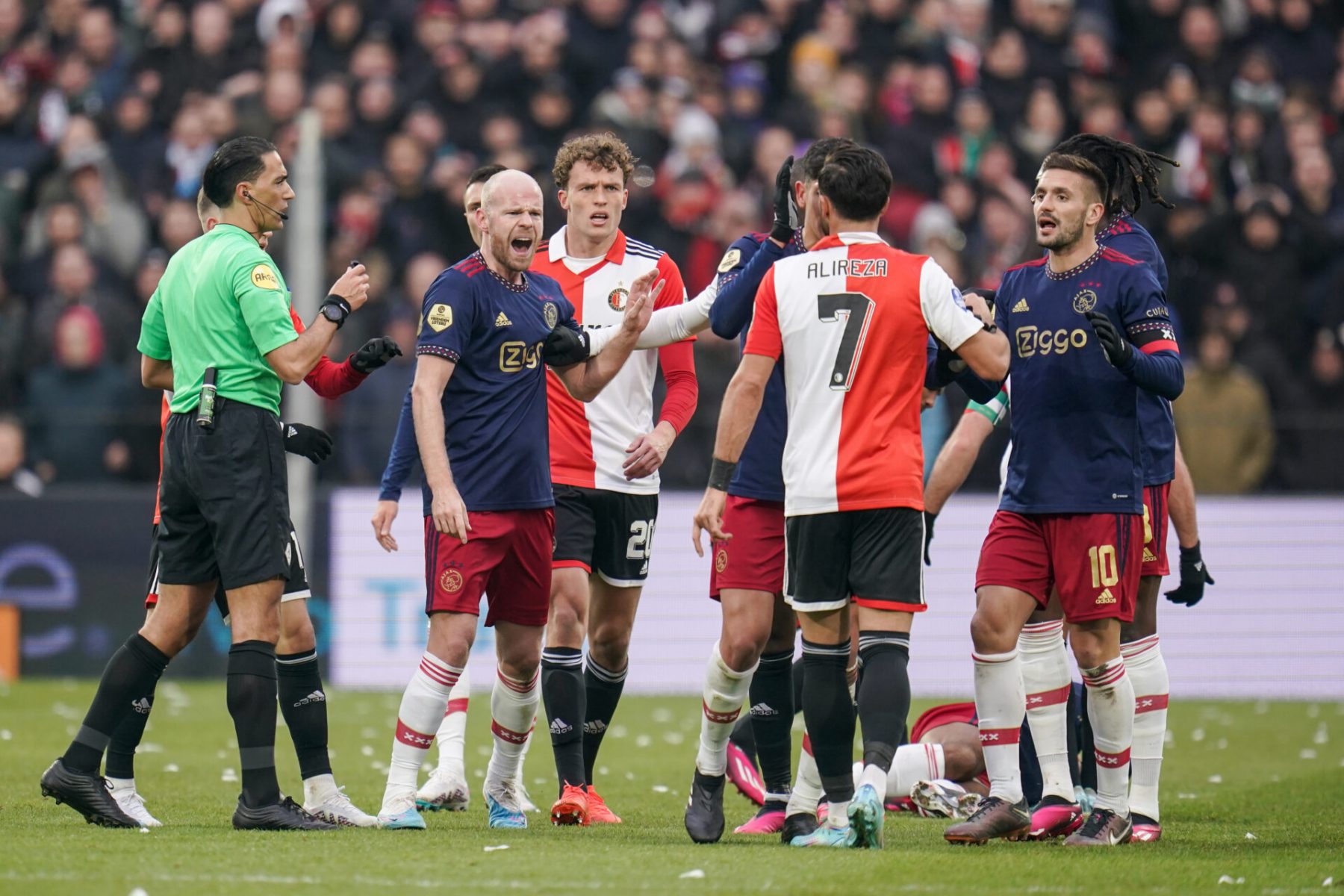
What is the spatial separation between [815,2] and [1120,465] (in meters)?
12.4

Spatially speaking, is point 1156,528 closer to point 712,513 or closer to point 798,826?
point 798,826

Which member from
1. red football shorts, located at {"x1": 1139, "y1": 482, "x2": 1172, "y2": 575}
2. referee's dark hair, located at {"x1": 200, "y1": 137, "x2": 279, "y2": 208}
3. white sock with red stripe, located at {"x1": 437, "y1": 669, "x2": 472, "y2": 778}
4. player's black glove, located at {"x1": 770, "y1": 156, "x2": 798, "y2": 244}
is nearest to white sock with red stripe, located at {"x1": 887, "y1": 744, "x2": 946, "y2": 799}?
red football shorts, located at {"x1": 1139, "y1": 482, "x2": 1172, "y2": 575}

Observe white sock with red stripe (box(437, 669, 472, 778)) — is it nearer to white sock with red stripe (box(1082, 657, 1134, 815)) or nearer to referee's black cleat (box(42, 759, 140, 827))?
referee's black cleat (box(42, 759, 140, 827))

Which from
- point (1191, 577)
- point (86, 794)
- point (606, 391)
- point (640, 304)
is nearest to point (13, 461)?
point (606, 391)

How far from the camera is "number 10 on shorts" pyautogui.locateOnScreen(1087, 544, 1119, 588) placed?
7.03m

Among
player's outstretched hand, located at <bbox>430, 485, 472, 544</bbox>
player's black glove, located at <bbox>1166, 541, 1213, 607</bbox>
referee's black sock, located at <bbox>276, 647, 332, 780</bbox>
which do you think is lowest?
referee's black sock, located at <bbox>276, 647, 332, 780</bbox>

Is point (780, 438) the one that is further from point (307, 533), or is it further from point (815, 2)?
point (815, 2)

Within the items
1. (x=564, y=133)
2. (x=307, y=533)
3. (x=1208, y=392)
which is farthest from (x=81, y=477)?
(x=1208, y=392)

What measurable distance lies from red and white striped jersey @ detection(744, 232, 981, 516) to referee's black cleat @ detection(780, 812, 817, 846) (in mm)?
1193

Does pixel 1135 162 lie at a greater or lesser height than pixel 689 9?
lesser

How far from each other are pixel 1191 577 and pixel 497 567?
125 inches

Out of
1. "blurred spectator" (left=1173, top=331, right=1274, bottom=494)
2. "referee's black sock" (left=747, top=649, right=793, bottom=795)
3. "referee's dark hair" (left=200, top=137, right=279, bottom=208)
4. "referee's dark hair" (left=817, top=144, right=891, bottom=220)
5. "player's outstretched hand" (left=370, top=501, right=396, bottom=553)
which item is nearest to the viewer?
"referee's dark hair" (left=817, top=144, right=891, bottom=220)

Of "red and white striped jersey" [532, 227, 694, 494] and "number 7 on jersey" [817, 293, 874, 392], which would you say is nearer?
"number 7 on jersey" [817, 293, 874, 392]

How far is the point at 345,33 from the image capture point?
59.2ft
